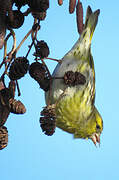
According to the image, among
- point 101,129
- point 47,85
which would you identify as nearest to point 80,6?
point 47,85

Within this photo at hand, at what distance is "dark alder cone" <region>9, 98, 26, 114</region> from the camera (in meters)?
0.47

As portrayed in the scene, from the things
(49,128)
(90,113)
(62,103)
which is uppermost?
(49,128)

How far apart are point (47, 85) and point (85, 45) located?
575mm

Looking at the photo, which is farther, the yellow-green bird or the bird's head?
the bird's head

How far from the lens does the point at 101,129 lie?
4.99ft

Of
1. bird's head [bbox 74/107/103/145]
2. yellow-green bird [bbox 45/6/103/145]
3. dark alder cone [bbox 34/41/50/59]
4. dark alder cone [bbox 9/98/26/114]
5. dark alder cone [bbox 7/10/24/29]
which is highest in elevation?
dark alder cone [bbox 7/10/24/29]

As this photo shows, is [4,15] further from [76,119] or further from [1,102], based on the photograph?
[76,119]

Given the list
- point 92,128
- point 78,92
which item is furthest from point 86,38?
point 92,128

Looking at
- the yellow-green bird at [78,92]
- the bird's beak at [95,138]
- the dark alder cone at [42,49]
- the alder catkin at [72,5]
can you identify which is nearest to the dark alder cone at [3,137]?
the dark alder cone at [42,49]

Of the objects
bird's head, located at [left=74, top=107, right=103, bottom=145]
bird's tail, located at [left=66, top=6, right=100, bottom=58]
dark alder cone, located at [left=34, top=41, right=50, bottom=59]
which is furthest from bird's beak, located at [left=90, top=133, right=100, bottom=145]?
dark alder cone, located at [left=34, top=41, right=50, bottom=59]

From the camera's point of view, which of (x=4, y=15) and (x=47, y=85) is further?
(x=47, y=85)

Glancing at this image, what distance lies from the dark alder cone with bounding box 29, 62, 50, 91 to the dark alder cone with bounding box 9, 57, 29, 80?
42 millimetres

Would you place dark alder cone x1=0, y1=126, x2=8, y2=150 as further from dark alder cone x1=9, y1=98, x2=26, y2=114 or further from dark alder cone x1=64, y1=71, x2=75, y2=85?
dark alder cone x1=64, y1=71, x2=75, y2=85

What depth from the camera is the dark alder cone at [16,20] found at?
466mm
